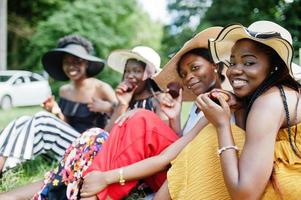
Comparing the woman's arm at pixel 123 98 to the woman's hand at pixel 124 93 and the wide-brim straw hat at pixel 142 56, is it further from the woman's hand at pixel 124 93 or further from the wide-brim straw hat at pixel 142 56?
the wide-brim straw hat at pixel 142 56

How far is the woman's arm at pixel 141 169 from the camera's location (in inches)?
107

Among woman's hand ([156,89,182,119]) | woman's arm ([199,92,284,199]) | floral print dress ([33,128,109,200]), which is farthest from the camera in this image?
woman's hand ([156,89,182,119])

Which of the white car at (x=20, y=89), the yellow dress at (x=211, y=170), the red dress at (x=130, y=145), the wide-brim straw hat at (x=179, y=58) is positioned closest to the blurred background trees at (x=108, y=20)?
the white car at (x=20, y=89)

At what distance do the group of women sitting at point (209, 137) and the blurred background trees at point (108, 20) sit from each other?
1506 cm

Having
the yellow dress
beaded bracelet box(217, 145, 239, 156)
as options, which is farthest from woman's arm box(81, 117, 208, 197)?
beaded bracelet box(217, 145, 239, 156)

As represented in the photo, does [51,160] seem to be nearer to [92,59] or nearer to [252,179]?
[92,59]

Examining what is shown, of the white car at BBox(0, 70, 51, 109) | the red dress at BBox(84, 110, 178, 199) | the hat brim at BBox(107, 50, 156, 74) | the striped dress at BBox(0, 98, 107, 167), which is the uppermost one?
the hat brim at BBox(107, 50, 156, 74)

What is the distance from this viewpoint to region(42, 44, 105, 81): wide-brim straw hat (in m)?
4.86

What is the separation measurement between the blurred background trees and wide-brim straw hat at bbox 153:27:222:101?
14744 mm

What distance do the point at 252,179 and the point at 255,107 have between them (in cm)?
32

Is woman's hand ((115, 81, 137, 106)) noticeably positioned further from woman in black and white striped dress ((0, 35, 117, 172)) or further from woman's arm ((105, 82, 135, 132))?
woman in black and white striped dress ((0, 35, 117, 172))

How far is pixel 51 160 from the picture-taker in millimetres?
4441

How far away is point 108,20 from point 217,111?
22.1 m

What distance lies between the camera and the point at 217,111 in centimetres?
228
